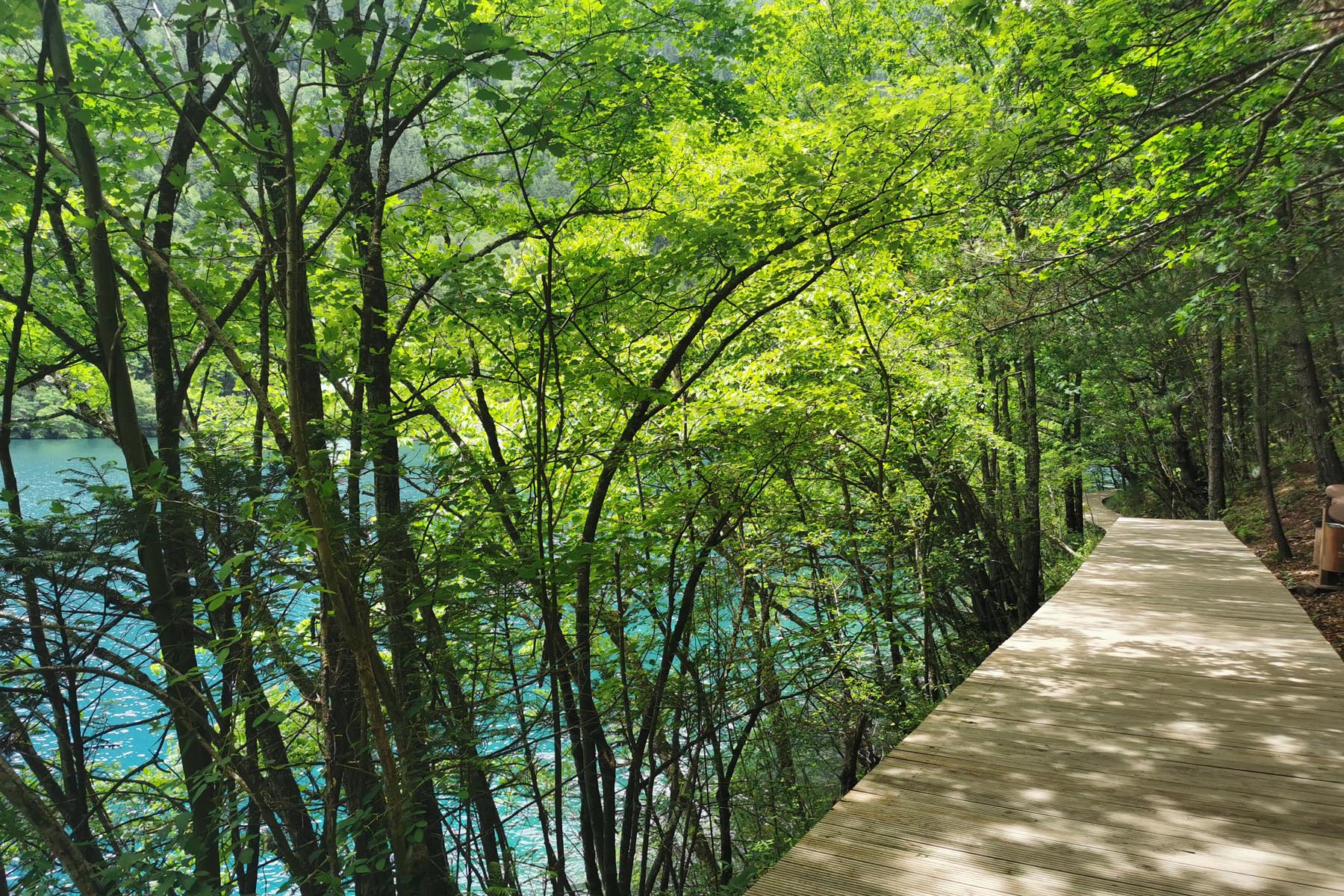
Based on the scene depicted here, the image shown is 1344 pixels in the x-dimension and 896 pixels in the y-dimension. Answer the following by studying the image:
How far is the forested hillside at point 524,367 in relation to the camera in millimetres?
2908

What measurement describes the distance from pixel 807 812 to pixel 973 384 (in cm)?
498

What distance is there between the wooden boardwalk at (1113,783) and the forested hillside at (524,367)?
1809 mm

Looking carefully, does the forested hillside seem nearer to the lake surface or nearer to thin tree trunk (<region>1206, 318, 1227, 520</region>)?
the lake surface

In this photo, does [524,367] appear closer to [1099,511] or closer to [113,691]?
[113,691]

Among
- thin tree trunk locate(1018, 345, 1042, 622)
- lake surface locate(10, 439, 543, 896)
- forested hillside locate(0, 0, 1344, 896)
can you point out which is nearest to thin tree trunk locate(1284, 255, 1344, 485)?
forested hillside locate(0, 0, 1344, 896)

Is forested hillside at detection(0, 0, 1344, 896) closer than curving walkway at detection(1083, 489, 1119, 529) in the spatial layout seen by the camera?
Yes

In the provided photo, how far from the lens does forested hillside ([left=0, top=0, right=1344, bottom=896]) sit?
2908 mm

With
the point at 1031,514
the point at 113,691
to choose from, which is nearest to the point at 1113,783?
the point at 1031,514

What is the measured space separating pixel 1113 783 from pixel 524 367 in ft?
14.0

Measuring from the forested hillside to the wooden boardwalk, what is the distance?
1.81 metres

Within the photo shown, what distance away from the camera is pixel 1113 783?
2641 mm

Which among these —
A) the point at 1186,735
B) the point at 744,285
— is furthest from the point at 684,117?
the point at 1186,735

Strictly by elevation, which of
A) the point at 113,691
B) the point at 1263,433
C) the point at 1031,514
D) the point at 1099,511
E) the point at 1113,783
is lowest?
the point at 113,691

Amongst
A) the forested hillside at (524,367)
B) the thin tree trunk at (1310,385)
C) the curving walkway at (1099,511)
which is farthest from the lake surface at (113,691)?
the curving walkway at (1099,511)
